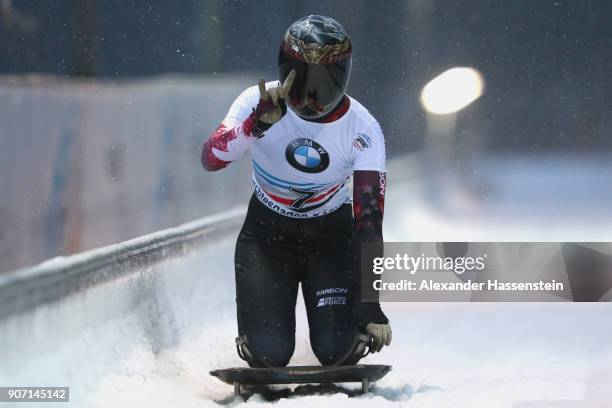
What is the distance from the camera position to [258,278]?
465cm

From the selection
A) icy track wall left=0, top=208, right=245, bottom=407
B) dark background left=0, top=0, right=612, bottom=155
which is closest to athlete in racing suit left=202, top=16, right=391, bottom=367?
icy track wall left=0, top=208, right=245, bottom=407

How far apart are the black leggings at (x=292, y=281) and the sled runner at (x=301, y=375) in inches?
13.4

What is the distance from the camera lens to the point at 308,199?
4.66m

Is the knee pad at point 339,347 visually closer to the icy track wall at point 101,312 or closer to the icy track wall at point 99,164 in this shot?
the icy track wall at point 101,312

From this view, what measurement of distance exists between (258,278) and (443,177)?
868 centimetres

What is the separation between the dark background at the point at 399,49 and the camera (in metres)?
12.2

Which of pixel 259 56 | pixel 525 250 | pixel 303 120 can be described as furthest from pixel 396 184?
pixel 303 120

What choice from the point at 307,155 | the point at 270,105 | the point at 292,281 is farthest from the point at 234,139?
the point at 292,281

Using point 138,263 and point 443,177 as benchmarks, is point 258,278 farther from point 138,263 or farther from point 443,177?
point 443,177

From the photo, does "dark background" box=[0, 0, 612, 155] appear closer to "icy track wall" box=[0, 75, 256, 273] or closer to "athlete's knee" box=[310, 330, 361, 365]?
"icy track wall" box=[0, 75, 256, 273]

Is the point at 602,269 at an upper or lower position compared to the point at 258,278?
upper

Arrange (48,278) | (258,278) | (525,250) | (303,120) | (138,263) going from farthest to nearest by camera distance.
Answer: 1. (525,250)
2. (138,263)
3. (258,278)
4. (303,120)
5. (48,278)

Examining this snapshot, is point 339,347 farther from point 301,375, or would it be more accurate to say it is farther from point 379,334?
point 301,375

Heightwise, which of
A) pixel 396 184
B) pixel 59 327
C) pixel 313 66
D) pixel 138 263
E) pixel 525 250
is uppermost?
pixel 396 184
